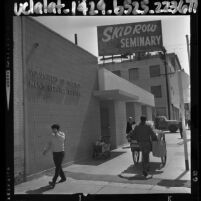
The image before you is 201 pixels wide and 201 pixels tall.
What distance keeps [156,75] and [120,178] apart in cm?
276

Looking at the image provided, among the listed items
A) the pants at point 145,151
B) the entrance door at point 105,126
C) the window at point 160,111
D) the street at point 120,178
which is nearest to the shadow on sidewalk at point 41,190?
the street at point 120,178

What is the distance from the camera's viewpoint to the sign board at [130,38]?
721cm

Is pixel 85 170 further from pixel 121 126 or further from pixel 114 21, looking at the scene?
pixel 114 21

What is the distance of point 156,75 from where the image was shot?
846 centimetres

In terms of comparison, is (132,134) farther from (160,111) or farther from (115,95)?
(115,95)

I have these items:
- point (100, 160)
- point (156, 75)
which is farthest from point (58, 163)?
point (156, 75)

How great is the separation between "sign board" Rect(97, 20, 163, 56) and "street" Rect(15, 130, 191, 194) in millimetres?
2198

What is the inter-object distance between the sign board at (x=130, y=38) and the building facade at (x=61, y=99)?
1.04 metres

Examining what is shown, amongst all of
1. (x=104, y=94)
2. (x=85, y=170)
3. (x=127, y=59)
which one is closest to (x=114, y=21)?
(x=127, y=59)

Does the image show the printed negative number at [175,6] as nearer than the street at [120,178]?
Yes

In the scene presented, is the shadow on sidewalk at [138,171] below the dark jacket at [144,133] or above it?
below

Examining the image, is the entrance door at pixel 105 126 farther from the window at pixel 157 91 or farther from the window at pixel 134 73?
the window at pixel 157 91

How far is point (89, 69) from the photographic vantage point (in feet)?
30.7

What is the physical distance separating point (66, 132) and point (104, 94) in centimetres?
171
